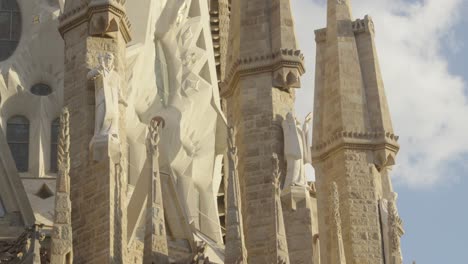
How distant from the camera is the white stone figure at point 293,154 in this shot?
30.0 metres

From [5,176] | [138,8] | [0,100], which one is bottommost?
[5,176]

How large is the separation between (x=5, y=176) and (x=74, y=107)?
89.1 inches

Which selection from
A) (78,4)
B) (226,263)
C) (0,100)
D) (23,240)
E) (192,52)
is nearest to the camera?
(23,240)

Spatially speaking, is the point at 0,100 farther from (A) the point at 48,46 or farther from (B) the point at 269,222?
(B) the point at 269,222

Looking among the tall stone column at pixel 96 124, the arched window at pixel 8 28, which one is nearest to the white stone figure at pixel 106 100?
the tall stone column at pixel 96 124

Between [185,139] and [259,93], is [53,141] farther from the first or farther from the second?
[259,93]

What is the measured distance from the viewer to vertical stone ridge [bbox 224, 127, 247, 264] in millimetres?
26406

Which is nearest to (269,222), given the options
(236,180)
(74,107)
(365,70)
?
(236,180)

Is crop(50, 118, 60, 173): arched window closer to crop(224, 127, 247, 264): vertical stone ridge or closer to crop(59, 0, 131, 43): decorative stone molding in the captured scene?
crop(59, 0, 131, 43): decorative stone molding

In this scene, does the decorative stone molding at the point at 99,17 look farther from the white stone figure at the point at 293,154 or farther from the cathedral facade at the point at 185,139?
the white stone figure at the point at 293,154

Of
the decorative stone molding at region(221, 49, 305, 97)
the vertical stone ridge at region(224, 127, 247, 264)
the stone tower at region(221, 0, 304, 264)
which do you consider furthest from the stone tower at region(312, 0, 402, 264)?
the vertical stone ridge at region(224, 127, 247, 264)

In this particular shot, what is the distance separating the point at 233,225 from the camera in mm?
26781

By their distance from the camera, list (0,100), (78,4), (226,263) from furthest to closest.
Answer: (0,100)
(78,4)
(226,263)

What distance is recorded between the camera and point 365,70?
116 ft
